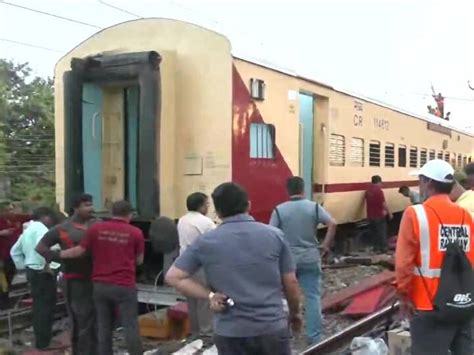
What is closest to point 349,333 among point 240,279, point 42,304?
point 42,304

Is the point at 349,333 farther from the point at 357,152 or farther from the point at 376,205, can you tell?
the point at 376,205

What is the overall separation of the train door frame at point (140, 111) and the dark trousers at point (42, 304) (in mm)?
1465

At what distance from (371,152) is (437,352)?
32.9 feet

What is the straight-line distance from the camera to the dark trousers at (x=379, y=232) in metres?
14.6

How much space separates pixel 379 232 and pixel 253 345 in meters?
11.4

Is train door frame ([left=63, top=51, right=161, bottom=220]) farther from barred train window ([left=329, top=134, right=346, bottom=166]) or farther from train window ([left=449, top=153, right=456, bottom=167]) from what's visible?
train window ([left=449, top=153, right=456, bottom=167])

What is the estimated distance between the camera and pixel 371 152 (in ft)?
46.5

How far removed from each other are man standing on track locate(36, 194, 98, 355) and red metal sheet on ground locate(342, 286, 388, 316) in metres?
3.45

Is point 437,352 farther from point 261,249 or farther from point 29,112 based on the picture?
point 29,112

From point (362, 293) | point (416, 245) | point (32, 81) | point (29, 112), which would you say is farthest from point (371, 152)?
point (32, 81)

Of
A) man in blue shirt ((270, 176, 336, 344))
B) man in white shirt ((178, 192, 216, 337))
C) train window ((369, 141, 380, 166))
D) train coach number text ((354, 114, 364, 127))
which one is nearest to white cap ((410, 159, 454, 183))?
man in blue shirt ((270, 176, 336, 344))

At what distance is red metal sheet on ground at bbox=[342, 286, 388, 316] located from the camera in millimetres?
8898

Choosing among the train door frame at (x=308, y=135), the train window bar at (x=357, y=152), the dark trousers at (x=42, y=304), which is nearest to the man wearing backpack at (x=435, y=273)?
the dark trousers at (x=42, y=304)

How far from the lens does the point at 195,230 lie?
7281 mm
